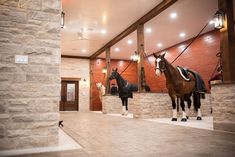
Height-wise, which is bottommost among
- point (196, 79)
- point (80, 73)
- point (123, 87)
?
point (123, 87)

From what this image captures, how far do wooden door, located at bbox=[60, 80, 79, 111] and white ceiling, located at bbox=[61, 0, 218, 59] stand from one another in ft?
11.4

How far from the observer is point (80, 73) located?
15133 mm

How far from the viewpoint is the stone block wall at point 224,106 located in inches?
171

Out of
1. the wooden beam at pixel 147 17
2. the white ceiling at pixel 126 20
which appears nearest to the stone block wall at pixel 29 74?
the white ceiling at pixel 126 20

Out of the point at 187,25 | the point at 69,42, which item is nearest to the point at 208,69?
the point at 187,25

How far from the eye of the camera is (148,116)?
792cm

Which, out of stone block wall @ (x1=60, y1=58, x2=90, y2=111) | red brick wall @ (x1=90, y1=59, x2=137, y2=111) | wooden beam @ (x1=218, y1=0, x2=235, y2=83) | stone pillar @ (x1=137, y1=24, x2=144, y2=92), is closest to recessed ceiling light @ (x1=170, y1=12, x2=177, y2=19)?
stone pillar @ (x1=137, y1=24, x2=144, y2=92)

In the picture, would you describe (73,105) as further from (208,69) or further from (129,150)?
(129,150)

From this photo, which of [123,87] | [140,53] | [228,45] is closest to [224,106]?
[228,45]

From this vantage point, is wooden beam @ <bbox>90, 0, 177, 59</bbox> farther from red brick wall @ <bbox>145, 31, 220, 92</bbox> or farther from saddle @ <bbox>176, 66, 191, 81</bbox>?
red brick wall @ <bbox>145, 31, 220, 92</bbox>

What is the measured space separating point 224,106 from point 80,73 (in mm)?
11659

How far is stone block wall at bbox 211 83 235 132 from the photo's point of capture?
171 inches

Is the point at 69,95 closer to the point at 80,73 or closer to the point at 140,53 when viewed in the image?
the point at 80,73

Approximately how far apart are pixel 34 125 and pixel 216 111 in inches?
142
